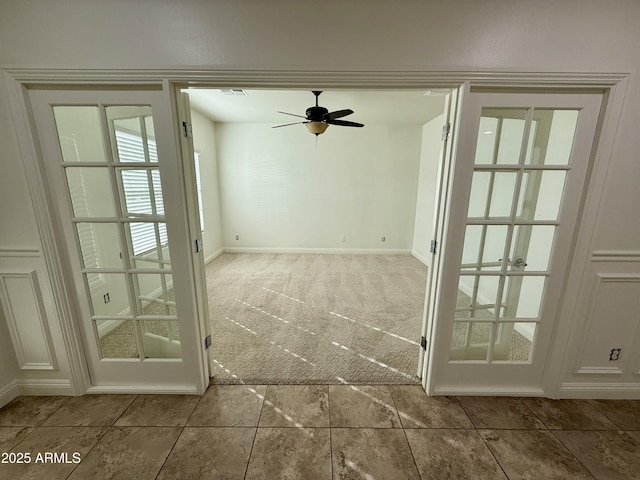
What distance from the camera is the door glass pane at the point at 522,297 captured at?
5.85ft

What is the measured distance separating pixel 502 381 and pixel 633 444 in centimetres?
67

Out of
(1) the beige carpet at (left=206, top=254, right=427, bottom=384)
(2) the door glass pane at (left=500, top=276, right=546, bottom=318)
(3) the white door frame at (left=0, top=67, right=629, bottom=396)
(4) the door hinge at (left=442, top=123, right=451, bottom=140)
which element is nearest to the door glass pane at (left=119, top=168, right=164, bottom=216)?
(3) the white door frame at (left=0, top=67, right=629, bottom=396)

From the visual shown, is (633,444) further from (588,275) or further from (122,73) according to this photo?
(122,73)

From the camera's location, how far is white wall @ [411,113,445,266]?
4.67 meters

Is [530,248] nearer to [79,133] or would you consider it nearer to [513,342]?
[513,342]

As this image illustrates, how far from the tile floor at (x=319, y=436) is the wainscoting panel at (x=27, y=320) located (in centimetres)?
31

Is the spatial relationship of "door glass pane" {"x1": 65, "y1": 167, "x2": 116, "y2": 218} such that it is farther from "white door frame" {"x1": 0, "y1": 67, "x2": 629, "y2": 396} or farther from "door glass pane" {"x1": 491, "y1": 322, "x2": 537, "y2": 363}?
"door glass pane" {"x1": 491, "y1": 322, "x2": 537, "y2": 363}

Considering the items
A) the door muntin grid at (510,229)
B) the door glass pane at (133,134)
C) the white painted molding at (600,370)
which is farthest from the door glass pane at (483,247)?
the door glass pane at (133,134)

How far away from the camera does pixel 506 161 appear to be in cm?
161

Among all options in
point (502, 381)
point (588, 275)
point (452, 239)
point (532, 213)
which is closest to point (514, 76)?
point (532, 213)

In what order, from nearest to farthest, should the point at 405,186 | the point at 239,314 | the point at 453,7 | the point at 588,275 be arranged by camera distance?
1. the point at 453,7
2. the point at 588,275
3. the point at 239,314
4. the point at 405,186

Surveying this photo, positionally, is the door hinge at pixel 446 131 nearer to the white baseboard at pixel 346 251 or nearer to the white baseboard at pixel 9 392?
the white baseboard at pixel 9 392

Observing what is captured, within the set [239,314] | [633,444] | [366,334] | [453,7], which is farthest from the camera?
[239,314]

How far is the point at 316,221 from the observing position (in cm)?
561
